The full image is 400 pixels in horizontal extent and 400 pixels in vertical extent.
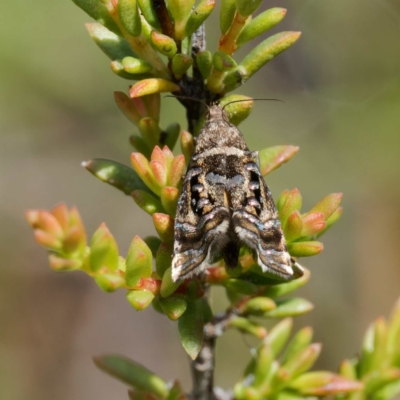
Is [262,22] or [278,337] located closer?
[262,22]

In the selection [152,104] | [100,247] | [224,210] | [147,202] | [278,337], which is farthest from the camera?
[278,337]

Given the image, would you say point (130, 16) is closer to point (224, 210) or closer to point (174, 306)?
point (224, 210)

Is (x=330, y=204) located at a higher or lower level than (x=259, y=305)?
higher

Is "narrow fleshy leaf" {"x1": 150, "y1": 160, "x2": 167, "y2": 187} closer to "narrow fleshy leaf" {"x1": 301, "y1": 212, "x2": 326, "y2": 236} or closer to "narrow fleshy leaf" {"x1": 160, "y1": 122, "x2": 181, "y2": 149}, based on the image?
"narrow fleshy leaf" {"x1": 160, "y1": 122, "x2": 181, "y2": 149}

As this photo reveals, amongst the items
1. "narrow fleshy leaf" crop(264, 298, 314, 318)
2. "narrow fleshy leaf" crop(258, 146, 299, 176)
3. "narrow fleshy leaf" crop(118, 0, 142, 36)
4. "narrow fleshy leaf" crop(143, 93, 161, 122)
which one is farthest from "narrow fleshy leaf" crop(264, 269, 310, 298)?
"narrow fleshy leaf" crop(118, 0, 142, 36)

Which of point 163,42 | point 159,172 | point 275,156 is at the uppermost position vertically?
point 163,42

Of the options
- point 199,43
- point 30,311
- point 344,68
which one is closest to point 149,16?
point 199,43

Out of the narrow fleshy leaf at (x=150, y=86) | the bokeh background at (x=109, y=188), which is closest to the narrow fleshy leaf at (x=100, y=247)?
the narrow fleshy leaf at (x=150, y=86)

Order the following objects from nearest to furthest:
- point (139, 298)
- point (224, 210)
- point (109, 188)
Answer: point (139, 298)
point (224, 210)
point (109, 188)

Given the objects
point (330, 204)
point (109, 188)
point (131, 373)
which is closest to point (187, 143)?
point (330, 204)
